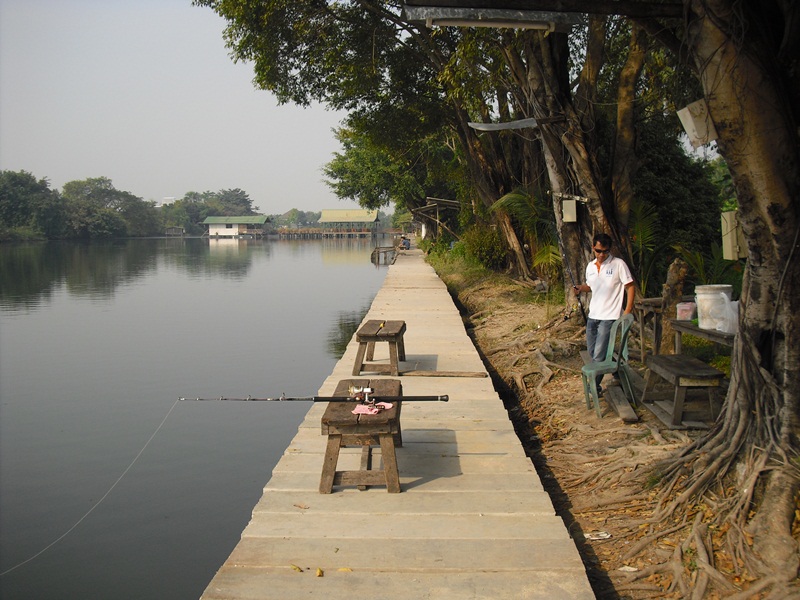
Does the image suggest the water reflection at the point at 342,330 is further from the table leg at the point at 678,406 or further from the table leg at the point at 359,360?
the table leg at the point at 678,406

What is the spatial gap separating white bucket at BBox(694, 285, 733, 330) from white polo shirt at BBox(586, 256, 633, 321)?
1.14 metres

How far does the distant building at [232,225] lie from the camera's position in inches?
5379

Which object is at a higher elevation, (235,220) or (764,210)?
(764,210)

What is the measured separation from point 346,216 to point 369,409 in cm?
12955

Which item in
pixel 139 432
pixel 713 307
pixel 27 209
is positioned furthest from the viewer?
pixel 27 209

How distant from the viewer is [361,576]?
4012 millimetres

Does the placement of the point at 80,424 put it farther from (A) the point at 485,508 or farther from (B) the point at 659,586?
(B) the point at 659,586

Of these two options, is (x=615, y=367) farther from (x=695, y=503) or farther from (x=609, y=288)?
(x=695, y=503)

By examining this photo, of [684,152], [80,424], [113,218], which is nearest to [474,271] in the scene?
[684,152]

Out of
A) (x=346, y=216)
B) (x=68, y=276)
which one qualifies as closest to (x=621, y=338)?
(x=68, y=276)

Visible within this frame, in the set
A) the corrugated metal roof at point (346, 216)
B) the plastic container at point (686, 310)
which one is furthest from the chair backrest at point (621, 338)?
the corrugated metal roof at point (346, 216)

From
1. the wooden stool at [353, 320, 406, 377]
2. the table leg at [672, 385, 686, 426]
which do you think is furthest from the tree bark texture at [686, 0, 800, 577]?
the wooden stool at [353, 320, 406, 377]

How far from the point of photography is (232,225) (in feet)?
452

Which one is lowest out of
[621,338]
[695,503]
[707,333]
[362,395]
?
[695,503]
